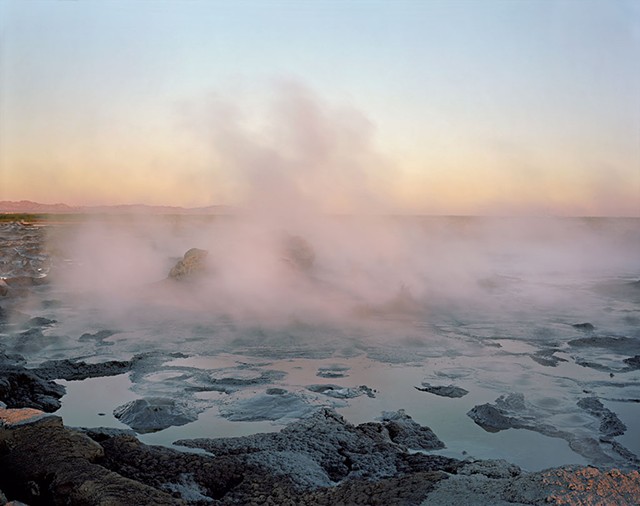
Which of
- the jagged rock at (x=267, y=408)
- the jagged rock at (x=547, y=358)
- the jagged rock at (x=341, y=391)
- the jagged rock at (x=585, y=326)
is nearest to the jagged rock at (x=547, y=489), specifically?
the jagged rock at (x=267, y=408)

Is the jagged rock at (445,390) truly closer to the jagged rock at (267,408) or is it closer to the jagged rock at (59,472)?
the jagged rock at (267,408)

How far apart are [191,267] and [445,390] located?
1133cm

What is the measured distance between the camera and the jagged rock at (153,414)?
6884 mm

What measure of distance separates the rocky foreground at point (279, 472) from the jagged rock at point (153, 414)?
752 millimetres

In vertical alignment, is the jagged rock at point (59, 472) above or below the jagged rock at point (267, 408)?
above

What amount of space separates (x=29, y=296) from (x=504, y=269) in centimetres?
2354

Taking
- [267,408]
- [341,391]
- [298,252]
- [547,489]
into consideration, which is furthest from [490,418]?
[298,252]

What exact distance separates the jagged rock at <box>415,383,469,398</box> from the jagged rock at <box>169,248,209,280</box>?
10784 millimetres

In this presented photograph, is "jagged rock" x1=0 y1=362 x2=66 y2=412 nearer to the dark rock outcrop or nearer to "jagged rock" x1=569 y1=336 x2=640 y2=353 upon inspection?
the dark rock outcrop

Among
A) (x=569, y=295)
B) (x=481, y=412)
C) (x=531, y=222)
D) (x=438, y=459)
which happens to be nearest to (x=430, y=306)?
(x=569, y=295)

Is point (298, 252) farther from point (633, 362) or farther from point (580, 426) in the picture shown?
point (580, 426)

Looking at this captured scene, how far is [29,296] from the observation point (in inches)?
691

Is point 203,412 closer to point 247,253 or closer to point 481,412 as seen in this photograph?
point 481,412

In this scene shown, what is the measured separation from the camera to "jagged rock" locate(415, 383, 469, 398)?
27.2ft
